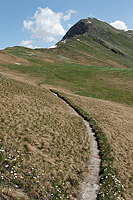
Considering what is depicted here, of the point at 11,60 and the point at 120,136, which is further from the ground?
the point at 11,60

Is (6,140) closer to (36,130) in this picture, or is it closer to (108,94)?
(36,130)

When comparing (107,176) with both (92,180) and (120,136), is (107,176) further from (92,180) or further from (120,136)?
(120,136)

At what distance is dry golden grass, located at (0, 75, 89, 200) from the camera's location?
12.1m

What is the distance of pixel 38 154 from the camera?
Answer: 15844 mm

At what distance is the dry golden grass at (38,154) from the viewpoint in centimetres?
1205

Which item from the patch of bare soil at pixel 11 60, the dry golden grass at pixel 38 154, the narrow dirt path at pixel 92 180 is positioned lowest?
the narrow dirt path at pixel 92 180

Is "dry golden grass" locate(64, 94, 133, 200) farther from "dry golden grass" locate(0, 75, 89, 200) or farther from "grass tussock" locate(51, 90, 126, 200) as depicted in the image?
"dry golden grass" locate(0, 75, 89, 200)

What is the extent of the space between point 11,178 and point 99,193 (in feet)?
22.2

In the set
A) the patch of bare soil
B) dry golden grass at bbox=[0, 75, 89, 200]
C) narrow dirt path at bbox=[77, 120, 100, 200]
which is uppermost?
the patch of bare soil

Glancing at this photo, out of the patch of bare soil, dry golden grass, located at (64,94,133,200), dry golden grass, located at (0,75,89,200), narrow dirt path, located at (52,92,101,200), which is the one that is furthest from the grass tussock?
the patch of bare soil

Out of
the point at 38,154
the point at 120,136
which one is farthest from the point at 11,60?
the point at 38,154

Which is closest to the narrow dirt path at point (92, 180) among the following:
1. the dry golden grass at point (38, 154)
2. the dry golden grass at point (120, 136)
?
the dry golden grass at point (38, 154)

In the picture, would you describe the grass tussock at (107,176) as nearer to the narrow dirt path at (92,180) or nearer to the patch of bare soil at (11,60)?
the narrow dirt path at (92,180)

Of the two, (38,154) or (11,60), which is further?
(11,60)
